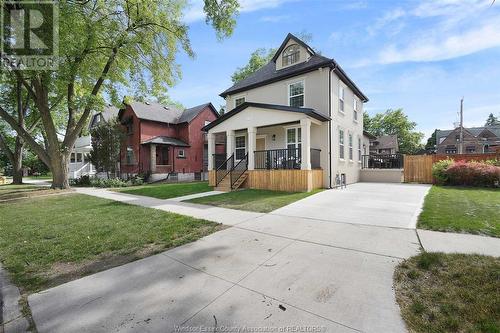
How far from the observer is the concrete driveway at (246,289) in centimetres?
226

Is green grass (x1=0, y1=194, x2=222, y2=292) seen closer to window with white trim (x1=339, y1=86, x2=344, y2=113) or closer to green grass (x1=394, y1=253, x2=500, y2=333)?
green grass (x1=394, y1=253, x2=500, y2=333)

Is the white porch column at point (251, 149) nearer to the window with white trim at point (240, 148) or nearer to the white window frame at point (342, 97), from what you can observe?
the window with white trim at point (240, 148)

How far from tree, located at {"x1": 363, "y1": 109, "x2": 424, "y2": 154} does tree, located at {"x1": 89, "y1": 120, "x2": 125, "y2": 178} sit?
4924cm

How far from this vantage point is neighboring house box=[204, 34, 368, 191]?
11313 millimetres

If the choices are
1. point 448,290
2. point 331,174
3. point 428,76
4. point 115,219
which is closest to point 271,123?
point 331,174

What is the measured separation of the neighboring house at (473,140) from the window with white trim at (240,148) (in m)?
50.0

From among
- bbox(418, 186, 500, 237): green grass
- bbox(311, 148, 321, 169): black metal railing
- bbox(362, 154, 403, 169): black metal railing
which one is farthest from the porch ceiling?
bbox(362, 154, 403, 169): black metal railing

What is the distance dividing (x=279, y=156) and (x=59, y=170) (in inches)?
507

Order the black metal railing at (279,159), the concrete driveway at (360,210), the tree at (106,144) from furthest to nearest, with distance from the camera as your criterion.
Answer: the tree at (106,144) → the black metal railing at (279,159) → the concrete driveway at (360,210)

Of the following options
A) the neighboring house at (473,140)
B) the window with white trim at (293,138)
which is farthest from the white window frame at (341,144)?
the neighboring house at (473,140)

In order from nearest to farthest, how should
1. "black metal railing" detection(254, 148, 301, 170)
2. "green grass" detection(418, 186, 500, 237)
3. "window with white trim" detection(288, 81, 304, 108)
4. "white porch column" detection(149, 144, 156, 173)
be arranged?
"green grass" detection(418, 186, 500, 237) → "black metal railing" detection(254, 148, 301, 170) → "window with white trim" detection(288, 81, 304, 108) → "white porch column" detection(149, 144, 156, 173)

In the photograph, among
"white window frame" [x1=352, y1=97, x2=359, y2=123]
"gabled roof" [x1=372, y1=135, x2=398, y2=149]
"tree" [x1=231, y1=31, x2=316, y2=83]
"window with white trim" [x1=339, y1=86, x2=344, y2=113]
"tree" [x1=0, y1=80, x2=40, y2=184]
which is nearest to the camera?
"window with white trim" [x1=339, y1=86, x2=344, y2=113]

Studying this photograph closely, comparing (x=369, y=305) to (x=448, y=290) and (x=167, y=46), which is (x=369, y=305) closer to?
(x=448, y=290)

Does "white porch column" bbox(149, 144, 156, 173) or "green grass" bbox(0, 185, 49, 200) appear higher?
"white porch column" bbox(149, 144, 156, 173)
